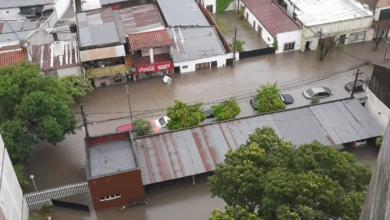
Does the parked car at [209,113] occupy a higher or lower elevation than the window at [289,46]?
lower

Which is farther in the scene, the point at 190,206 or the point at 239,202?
the point at 190,206

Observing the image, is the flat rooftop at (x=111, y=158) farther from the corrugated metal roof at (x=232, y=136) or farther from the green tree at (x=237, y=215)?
the green tree at (x=237, y=215)

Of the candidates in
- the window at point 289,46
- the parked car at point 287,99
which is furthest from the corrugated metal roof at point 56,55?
the window at point 289,46

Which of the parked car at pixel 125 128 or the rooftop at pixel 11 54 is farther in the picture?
the rooftop at pixel 11 54

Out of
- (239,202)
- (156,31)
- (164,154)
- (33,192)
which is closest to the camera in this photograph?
(239,202)

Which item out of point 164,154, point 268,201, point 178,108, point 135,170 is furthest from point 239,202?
point 178,108

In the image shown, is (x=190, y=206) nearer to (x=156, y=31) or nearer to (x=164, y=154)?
(x=164, y=154)

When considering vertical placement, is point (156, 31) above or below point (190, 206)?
above
